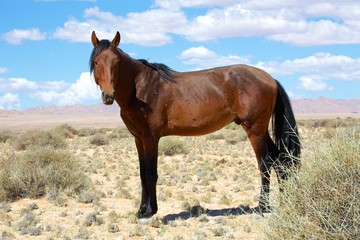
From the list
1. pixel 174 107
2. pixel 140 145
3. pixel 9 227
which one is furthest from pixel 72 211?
pixel 174 107

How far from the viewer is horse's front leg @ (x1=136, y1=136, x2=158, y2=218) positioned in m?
7.44

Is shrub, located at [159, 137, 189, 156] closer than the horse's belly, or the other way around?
the horse's belly

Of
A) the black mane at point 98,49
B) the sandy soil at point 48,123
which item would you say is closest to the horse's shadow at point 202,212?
the black mane at point 98,49

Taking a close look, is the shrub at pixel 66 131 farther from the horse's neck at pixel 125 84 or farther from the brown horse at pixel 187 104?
the horse's neck at pixel 125 84

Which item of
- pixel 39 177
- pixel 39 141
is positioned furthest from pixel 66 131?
pixel 39 177

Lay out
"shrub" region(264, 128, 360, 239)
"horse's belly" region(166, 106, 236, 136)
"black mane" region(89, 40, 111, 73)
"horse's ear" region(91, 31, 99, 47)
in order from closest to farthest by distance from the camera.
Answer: "shrub" region(264, 128, 360, 239), "black mane" region(89, 40, 111, 73), "horse's ear" region(91, 31, 99, 47), "horse's belly" region(166, 106, 236, 136)

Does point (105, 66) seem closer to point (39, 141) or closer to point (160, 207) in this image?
point (160, 207)

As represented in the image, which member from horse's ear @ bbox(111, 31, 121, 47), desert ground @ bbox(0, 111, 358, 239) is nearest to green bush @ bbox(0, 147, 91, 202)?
desert ground @ bbox(0, 111, 358, 239)

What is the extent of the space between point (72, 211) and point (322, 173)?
5.63 m

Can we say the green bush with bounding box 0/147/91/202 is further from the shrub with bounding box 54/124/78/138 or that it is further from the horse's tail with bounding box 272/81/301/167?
the shrub with bounding box 54/124/78/138

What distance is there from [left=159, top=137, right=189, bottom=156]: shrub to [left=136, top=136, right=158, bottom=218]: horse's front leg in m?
10.9

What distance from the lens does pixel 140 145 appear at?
25.7 ft

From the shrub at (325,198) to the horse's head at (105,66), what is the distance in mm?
3193

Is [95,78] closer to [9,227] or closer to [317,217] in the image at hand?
[9,227]
